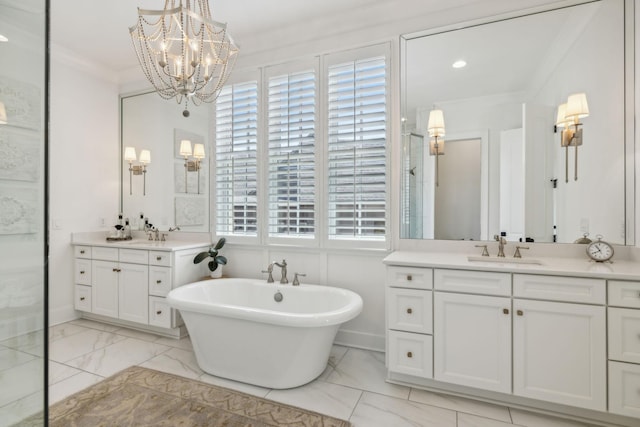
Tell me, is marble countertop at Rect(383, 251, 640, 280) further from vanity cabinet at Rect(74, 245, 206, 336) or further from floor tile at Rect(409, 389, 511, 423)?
vanity cabinet at Rect(74, 245, 206, 336)

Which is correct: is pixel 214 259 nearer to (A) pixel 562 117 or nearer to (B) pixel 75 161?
(B) pixel 75 161

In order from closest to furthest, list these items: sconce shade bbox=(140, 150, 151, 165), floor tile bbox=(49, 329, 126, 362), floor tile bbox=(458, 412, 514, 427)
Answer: floor tile bbox=(458, 412, 514, 427) < floor tile bbox=(49, 329, 126, 362) < sconce shade bbox=(140, 150, 151, 165)

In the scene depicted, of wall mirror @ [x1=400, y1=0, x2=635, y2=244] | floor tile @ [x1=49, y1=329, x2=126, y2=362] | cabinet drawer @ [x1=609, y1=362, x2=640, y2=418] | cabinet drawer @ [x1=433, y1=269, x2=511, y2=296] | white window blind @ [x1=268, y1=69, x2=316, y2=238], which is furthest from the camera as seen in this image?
white window blind @ [x1=268, y1=69, x2=316, y2=238]

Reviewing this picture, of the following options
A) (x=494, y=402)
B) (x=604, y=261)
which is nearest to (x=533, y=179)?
(x=604, y=261)

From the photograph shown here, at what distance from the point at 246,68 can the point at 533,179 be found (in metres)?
2.79

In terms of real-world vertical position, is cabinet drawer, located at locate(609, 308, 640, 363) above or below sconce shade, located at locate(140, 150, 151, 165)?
below

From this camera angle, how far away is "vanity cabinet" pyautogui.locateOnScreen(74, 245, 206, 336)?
307cm

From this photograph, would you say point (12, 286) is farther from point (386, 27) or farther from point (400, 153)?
point (386, 27)

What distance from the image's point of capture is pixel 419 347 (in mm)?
2125

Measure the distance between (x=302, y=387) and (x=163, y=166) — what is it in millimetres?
2925

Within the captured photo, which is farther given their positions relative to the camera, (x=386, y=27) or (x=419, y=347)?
(x=386, y=27)

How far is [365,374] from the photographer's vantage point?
2.39 metres

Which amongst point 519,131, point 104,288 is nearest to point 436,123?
point 519,131

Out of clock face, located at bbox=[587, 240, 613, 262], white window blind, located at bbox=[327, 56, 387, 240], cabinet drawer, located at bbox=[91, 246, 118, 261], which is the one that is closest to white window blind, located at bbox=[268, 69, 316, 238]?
white window blind, located at bbox=[327, 56, 387, 240]
